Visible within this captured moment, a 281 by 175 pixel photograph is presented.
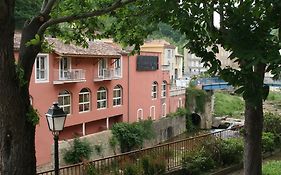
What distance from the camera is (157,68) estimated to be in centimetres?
3762

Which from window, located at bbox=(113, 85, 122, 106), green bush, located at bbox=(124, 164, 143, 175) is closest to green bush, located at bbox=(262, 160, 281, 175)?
green bush, located at bbox=(124, 164, 143, 175)

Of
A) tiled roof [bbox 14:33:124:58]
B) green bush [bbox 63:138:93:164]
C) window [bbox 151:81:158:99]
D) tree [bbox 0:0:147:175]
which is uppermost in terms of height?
Result: tiled roof [bbox 14:33:124:58]

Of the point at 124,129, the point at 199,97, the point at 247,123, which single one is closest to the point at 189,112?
the point at 199,97

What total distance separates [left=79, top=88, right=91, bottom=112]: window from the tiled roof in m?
2.90

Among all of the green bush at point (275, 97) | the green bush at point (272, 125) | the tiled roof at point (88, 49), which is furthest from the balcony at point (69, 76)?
the green bush at point (275, 97)

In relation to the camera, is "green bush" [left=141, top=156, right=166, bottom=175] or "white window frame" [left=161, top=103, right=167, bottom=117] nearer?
"green bush" [left=141, top=156, right=166, bottom=175]

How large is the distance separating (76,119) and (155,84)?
12.5 metres

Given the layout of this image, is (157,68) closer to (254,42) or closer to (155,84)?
(155,84)

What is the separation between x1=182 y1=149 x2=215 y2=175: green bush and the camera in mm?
11211

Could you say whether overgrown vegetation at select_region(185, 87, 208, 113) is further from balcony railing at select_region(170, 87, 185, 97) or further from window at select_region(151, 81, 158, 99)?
window at select_region(151, 81, 158, 99)

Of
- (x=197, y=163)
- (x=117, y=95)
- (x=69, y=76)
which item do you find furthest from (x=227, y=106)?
(x=197, y=163)

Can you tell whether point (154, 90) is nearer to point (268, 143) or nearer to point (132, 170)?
point (268, 143)

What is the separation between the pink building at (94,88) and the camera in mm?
24312

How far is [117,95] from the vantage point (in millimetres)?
32438
